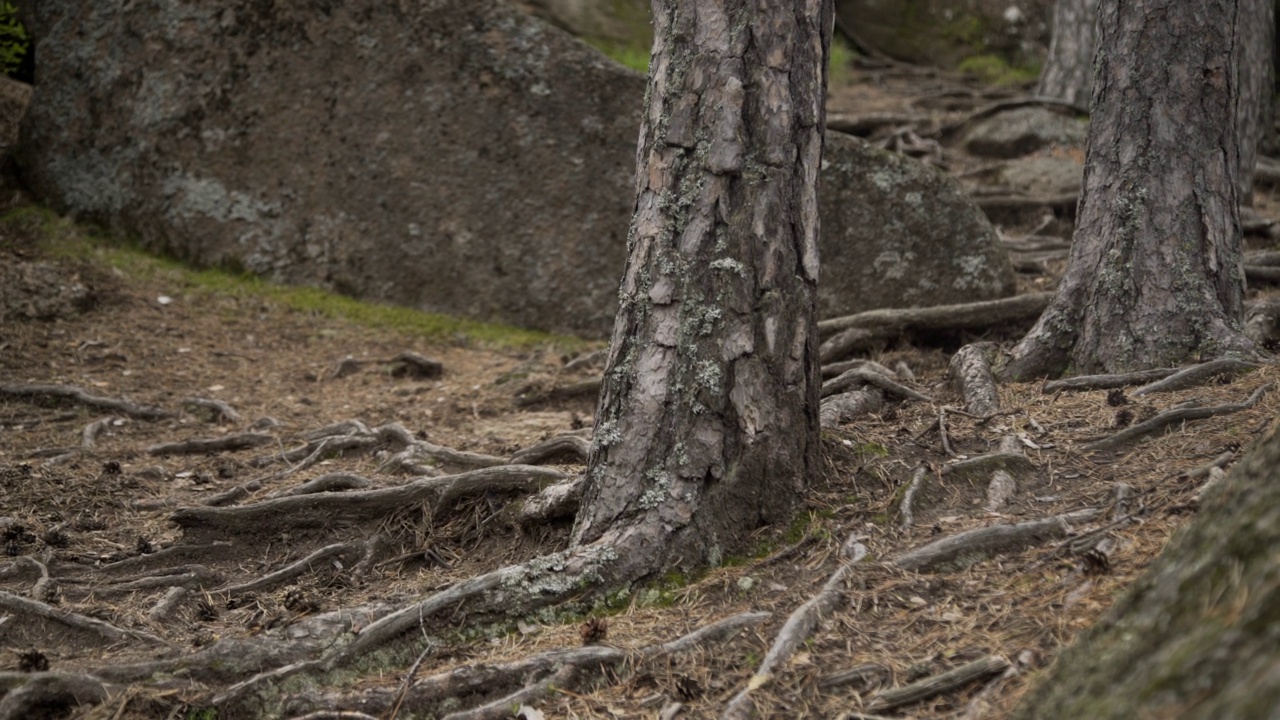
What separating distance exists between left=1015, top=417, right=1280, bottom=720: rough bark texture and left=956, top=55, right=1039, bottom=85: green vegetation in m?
12.1

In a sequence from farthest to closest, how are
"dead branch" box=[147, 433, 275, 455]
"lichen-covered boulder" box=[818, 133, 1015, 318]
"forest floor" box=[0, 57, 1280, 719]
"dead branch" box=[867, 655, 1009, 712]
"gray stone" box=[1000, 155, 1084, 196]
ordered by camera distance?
1. "gray stone" box=[1000, 155, 1084, 196]
2. "lichen-covered boulder" box=[818, 133, 1015, 318]
3. "dead branch" box=[147, 433, 275, 455]
4. "forest floor" box=[0, 57, 1280, 719]
5. "dead branch" box=[867, 655, 1009, 712]

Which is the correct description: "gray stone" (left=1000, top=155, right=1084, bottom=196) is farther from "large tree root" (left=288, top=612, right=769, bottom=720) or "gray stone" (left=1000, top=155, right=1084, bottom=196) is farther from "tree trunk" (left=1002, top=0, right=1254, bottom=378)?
"large tree root" (left=288, top=612, right=769, bottom=720)

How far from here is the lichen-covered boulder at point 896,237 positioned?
7.07 meters

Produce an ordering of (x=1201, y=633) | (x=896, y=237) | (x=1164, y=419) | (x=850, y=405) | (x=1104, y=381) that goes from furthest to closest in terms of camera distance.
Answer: (x=896, y=237) → (x=850, y=405) → (x=1104, y=381) → (x=1164, y=419) → (x=1201, y=633)

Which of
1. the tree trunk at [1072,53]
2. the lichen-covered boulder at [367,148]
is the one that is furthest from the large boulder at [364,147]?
the tree trunk at [1072,53]

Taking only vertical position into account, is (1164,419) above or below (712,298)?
below

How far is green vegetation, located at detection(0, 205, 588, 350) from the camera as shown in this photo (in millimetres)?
7695

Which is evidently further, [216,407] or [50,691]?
[216,407]

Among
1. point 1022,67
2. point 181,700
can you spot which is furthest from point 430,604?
point 1022,67

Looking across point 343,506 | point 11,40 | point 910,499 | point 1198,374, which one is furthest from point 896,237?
point 11,40

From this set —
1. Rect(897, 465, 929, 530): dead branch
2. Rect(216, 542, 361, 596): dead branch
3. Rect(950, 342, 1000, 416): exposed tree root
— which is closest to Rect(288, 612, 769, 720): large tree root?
Rect(897, 465, 929, 530): dead branch

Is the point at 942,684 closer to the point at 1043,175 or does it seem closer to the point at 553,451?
the point at 553,451

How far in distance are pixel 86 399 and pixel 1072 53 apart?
31.6 ft

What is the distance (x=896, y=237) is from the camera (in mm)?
7238
